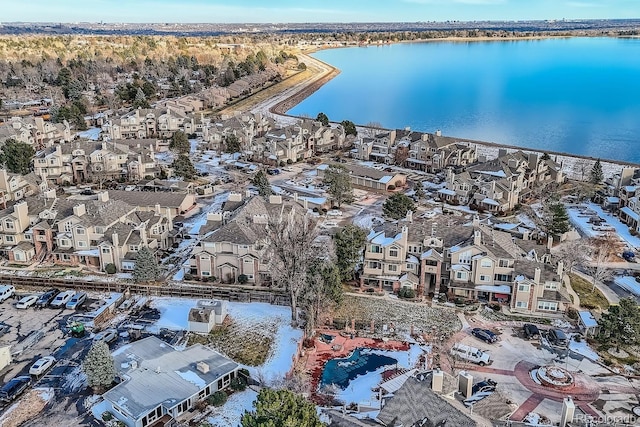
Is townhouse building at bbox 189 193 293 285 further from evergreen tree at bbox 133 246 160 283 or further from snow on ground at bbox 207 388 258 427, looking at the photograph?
snow on ground at bbox 207 388 258 427

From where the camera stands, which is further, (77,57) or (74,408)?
(77,57)

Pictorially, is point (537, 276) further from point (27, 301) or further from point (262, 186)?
point (27, 301)

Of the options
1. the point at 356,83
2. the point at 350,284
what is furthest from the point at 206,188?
the point at 356,83

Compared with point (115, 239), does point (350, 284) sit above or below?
below

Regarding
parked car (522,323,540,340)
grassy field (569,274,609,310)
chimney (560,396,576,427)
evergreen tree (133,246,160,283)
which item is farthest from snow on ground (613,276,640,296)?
evergreen tree (133,246,160,283)

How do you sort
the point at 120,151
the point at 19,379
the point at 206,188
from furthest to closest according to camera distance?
the point at 120,151
the point at 206,188
the point at 19,379

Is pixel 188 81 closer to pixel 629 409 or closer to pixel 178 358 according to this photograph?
pixel 178 358

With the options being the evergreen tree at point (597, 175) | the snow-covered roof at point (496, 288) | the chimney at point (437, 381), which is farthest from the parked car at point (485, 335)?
the evergreen tree at point (597, 175)
